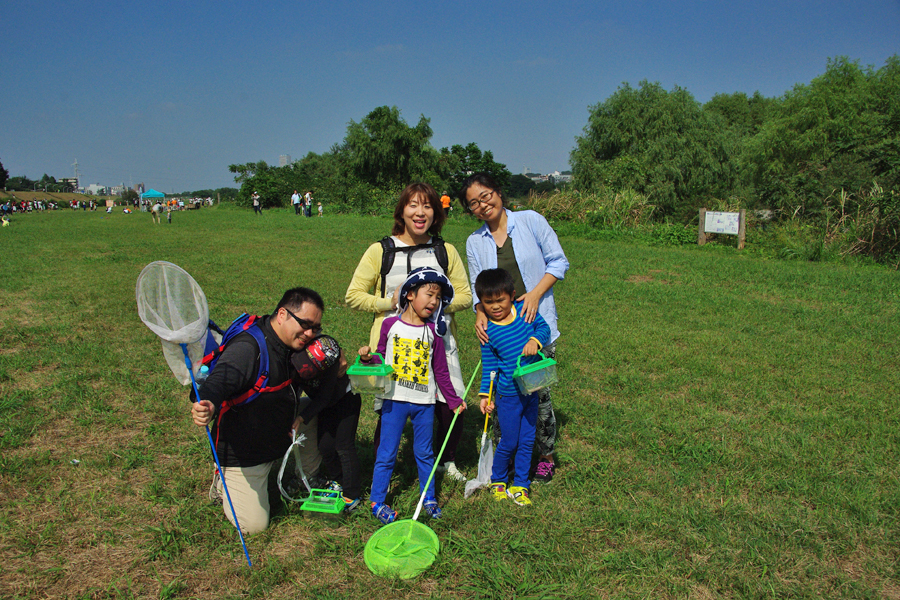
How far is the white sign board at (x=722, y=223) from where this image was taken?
1467 cm

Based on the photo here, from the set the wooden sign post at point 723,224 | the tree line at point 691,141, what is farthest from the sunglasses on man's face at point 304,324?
the tree line at point 691,141

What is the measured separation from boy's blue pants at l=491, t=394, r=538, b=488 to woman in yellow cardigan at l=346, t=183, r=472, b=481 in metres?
0.34

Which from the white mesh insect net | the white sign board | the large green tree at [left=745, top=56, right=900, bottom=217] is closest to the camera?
the white mesh insect net

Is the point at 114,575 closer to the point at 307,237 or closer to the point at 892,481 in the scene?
the point at 892,481

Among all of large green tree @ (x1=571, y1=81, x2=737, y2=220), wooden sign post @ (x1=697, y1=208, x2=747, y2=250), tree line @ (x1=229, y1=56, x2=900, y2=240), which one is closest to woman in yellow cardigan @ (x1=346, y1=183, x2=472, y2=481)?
wooden sign post @ (x1=697, y1=208, x2=747, y2=250)

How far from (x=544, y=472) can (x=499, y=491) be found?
0.40 meters

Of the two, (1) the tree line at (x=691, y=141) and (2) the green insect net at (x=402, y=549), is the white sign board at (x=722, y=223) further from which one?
(2) the green insect net at (x=402, y=549)

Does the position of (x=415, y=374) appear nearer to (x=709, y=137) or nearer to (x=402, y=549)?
(x=402, y=549)

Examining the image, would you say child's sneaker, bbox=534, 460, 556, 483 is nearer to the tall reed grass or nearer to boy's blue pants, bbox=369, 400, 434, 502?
boy's blue pants, bbox=369, 400, 434, 502

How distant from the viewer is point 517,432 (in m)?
3.46

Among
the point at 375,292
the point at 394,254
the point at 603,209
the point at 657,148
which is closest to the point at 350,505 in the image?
the point at 375,292

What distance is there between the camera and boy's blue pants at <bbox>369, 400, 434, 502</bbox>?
3277 millimetres

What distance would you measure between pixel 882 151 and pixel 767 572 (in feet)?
55.4

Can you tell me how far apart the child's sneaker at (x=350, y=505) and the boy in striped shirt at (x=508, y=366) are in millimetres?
855
